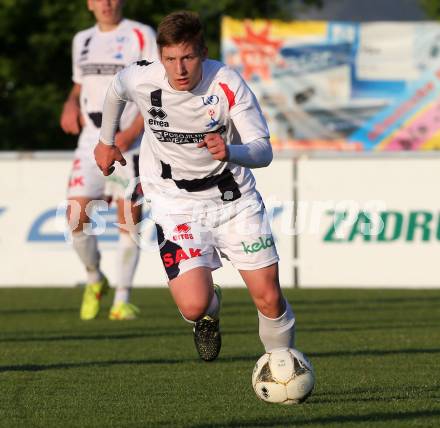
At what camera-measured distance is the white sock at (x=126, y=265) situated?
11711 millimetres

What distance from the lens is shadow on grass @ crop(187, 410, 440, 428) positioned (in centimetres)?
620

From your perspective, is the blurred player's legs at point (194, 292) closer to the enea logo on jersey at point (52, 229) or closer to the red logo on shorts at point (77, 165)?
the red logo on shorts at point (77, 165)

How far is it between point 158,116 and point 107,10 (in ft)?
14.0

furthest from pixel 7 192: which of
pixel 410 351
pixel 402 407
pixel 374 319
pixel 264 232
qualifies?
pixel 402 407

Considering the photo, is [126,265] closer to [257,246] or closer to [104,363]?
[104,363]

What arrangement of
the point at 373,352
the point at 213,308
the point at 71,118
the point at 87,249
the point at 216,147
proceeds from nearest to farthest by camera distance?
the point at 216,147
the point at 213,308
the point at 373,352
the point at 71,118
the point at 87,249

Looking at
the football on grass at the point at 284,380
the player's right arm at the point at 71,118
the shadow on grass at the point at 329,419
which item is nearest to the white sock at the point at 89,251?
the player's right arm at the point at 71,118

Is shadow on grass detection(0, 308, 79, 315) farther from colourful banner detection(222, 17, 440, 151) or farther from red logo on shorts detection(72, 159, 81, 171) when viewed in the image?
colourful banner detection(222, 17, 440, 151)

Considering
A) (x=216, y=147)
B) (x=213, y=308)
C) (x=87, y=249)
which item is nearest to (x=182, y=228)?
(x=213, y=308)

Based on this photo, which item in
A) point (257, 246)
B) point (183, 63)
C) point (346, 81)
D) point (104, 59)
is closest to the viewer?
point (183, 63)

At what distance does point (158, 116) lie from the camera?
741cm

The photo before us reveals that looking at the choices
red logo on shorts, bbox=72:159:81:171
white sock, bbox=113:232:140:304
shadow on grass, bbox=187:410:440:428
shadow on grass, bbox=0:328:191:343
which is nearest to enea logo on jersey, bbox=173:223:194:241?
shadow on grass, bbox=187:410:440:428

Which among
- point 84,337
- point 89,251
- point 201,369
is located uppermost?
point 201,369

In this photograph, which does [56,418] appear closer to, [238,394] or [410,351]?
[238,394]
